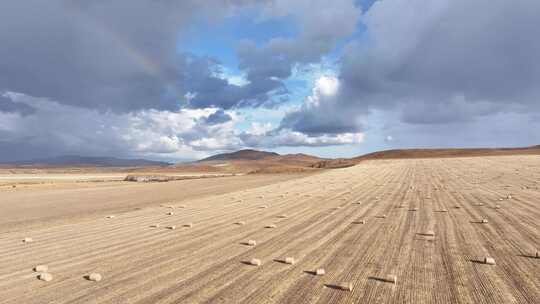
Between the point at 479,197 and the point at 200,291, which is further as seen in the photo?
the point at 479,197

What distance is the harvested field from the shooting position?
6.14m

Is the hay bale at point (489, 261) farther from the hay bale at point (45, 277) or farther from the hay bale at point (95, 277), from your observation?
→ the hay bale at point (45, 277)

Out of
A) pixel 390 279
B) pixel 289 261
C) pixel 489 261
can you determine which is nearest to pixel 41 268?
pixel 289 261

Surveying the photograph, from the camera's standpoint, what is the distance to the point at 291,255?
8617mm

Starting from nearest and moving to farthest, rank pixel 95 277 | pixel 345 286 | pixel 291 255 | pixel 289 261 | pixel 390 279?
pixel 345 286, pixel 390 279, pixel 95 277, pixel 289 261, pixel 291 255

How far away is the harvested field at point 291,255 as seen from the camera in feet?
20.1

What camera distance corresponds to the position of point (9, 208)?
Answer: 22.4 m

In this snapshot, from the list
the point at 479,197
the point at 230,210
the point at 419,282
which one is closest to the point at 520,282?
the point at 419,282

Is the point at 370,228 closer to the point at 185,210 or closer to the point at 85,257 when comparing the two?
the point at 85,257

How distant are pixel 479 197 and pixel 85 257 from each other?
1768cm

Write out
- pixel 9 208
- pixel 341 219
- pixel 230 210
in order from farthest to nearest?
pixel 9 208 → pixel 230 210 → pixel 341 219

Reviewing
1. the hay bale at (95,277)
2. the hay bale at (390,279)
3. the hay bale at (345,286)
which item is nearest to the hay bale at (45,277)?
the hay bale at (95,277)

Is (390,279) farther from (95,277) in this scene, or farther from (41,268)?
(41,268)

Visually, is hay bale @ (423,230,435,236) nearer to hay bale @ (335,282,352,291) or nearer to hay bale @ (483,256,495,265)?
hay bale @ (483,256,495,265)
